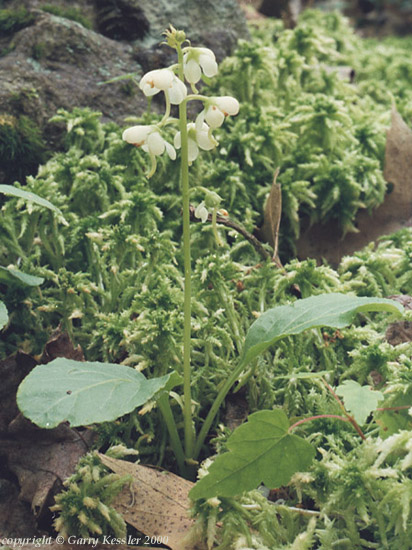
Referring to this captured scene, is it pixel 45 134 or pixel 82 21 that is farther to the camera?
pixel 82 21

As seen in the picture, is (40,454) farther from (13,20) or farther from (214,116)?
(13,20)

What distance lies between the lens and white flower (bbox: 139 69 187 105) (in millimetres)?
1226

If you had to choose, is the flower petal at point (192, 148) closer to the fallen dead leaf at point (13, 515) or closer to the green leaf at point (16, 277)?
the green leaf at point (16, 277)

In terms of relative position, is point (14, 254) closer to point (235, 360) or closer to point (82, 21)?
point (235, 360)

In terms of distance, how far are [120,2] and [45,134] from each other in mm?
1111

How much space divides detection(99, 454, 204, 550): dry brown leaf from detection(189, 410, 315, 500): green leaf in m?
0.17

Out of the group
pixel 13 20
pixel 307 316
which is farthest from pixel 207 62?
pixel 13 20

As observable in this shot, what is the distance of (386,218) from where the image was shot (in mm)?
2352

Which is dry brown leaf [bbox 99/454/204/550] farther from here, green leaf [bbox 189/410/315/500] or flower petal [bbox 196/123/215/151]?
flower petal [bbox 196/123/215/151]

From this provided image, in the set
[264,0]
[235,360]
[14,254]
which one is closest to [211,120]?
[235,360]

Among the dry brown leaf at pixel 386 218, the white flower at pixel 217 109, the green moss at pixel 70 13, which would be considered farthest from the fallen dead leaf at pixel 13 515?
the green moss at pixel 70 13

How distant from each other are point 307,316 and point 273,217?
0.80 m

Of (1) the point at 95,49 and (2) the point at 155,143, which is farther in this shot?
(1) the point at 95,49

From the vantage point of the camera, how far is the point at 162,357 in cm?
160
